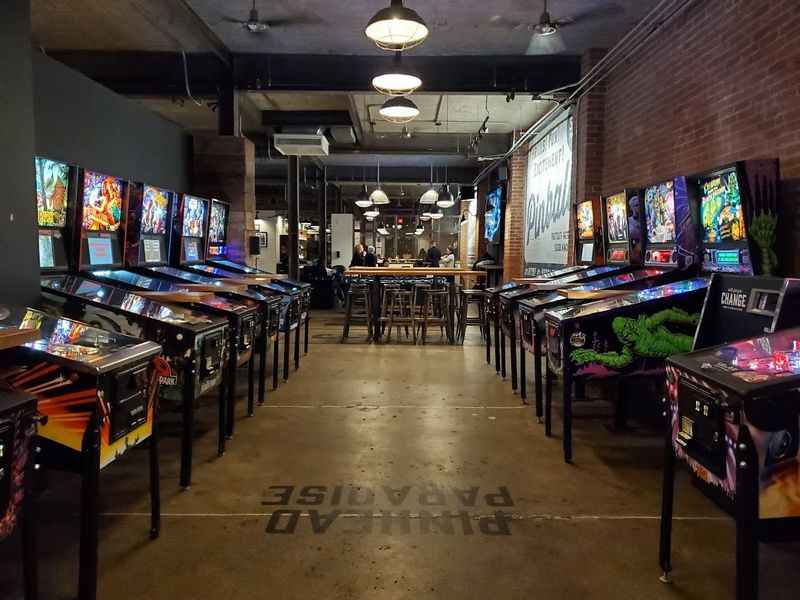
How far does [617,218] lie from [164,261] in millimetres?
3990

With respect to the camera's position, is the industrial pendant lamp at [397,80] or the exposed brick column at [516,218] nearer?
the industrial pendant lamp at [397,80]

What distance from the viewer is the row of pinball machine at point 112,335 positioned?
1.79 metres

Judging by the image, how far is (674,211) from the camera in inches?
146

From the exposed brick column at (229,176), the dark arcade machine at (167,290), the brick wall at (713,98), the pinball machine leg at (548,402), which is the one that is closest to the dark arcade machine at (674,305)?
the pinball machine leg at (548,402)

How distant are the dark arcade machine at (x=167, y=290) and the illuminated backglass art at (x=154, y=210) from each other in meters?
0.09

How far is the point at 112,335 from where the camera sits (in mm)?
2254

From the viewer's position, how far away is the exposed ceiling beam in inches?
261

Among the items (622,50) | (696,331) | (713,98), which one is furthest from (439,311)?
(696,331)

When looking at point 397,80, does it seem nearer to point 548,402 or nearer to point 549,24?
point 549,24

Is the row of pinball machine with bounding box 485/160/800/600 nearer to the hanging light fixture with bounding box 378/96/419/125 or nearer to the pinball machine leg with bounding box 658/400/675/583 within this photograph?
the pinball machine leg with bounding box 658/400/675/583

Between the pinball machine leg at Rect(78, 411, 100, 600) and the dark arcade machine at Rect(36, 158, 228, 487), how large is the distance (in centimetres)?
74

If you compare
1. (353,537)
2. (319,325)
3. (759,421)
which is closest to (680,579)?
(759,421)

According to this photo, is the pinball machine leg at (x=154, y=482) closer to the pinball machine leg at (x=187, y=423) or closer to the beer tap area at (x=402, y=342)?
the beer tap area at (x=402, y=342)

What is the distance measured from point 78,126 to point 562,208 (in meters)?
5.65
